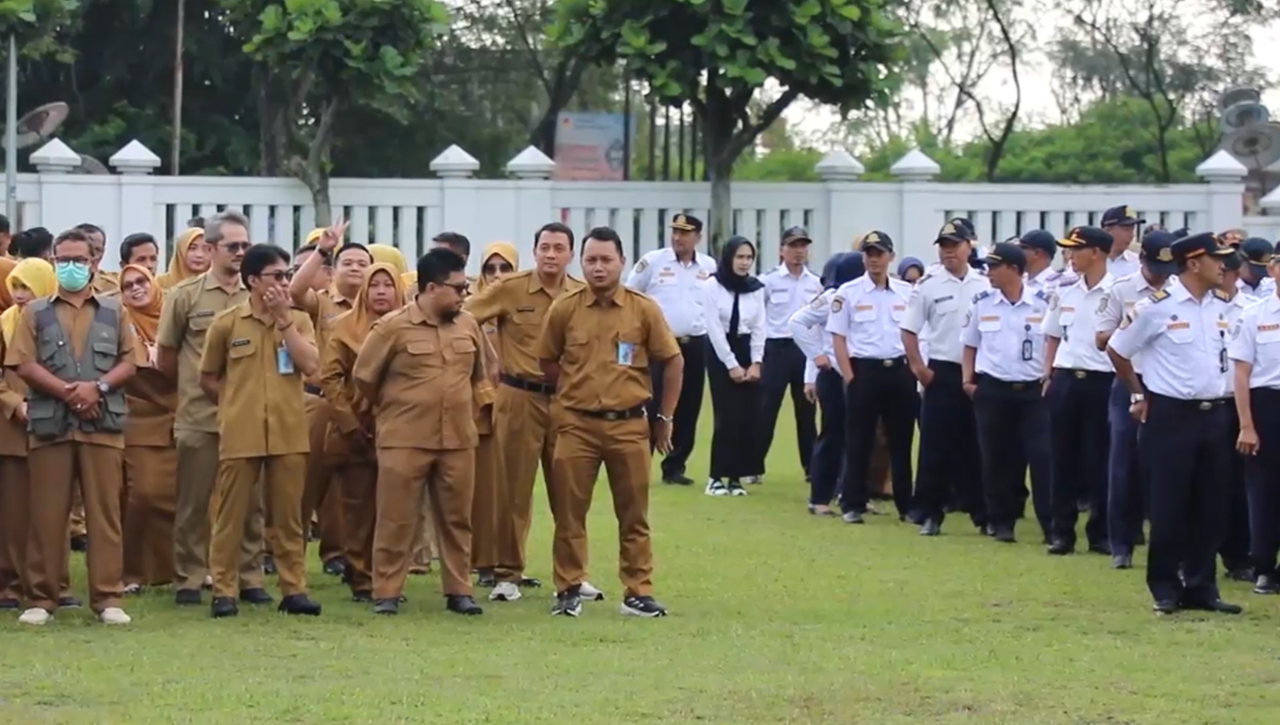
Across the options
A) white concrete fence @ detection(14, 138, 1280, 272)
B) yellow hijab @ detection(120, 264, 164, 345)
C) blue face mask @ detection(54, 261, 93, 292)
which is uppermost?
white concrete fence @ detection(14, 138, 1280, 272)

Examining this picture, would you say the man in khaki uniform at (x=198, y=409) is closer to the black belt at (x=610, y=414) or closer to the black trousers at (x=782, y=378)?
the black belt at (x=610, y=414)

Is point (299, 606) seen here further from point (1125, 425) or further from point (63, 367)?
point (1125, 425)

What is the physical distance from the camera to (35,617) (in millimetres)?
11789

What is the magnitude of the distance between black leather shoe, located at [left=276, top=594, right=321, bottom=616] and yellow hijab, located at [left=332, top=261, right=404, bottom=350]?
1.43 metres

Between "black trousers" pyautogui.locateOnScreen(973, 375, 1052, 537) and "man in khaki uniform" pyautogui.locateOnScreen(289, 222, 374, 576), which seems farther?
"black trousers" pyautogui.locateOnScreen(973, 375, 1052, 537)

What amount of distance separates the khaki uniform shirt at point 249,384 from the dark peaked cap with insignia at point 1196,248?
4.64 meters

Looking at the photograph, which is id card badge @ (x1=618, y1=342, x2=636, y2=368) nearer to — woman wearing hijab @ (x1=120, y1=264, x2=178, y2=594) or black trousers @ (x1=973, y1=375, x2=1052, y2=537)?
woman wearing hijab @ (x1=120, y1=264, x2=178, y2=594)

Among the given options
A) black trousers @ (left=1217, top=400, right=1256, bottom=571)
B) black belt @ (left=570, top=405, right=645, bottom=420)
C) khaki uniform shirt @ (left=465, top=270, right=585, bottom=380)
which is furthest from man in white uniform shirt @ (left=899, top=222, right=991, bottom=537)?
black belt @ (left=570, top=405, right=645, bottom=420)

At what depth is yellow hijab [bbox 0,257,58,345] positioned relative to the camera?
12.1 metres

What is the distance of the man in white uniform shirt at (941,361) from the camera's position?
52.3 feet

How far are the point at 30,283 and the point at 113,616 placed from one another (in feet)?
5.80

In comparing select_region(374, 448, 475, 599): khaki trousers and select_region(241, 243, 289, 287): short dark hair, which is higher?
select_region(241, 243, 289, 287): short dark hair

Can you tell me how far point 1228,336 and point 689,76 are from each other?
14606 millimetres

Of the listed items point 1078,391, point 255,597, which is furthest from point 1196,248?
point 255,597
